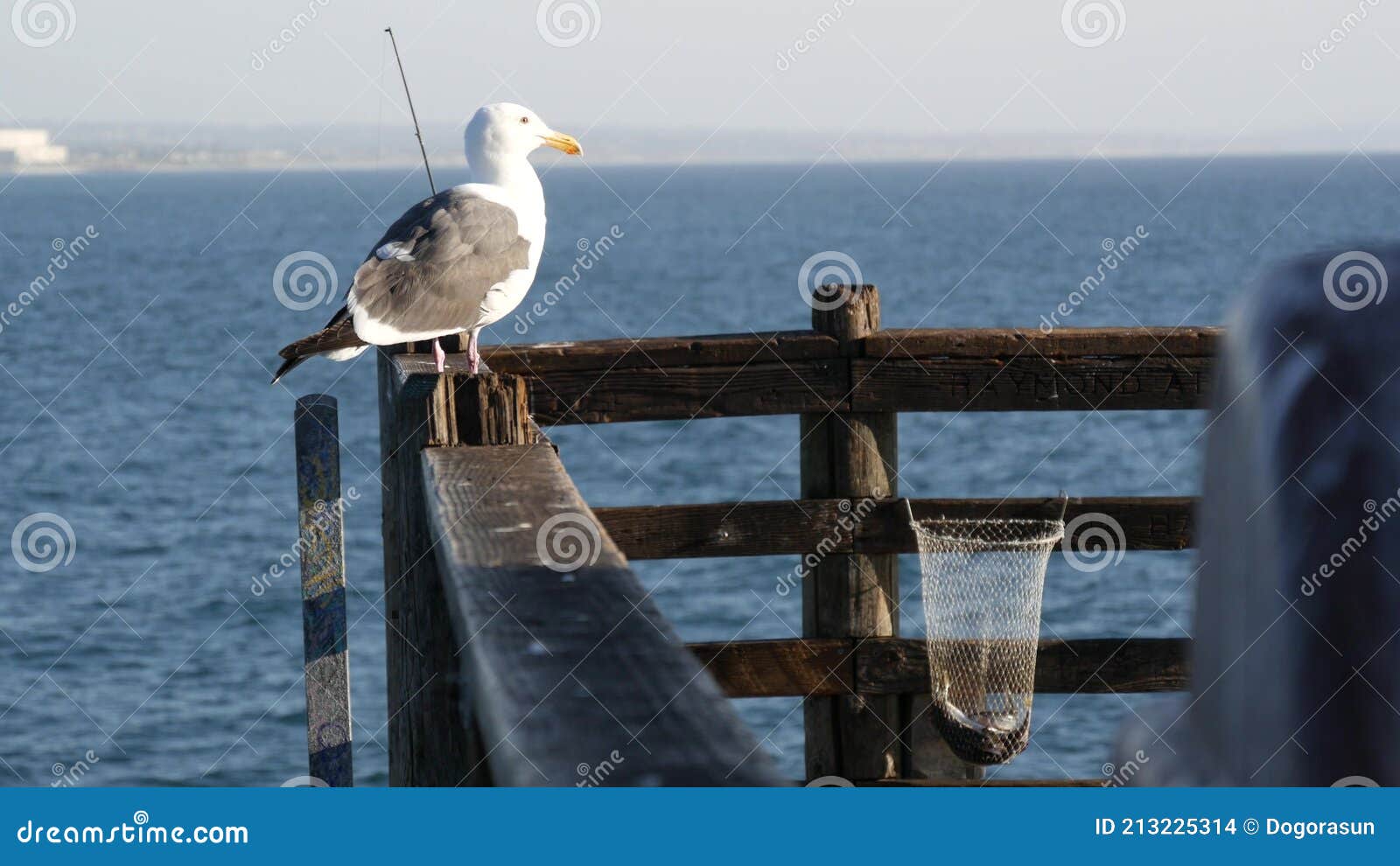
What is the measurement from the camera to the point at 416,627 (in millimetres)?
3133

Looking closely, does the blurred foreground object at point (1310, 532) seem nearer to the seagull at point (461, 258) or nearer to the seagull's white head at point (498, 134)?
the seagull at point (461, 258)

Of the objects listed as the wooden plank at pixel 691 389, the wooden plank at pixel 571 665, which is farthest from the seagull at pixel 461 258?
the wooden plank at pixel 571 665

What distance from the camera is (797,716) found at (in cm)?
1446

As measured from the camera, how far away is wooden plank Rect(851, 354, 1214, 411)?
172 inches

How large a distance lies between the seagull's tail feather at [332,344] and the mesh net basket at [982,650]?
1.83m

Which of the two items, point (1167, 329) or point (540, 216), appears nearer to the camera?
point (1167, 329)

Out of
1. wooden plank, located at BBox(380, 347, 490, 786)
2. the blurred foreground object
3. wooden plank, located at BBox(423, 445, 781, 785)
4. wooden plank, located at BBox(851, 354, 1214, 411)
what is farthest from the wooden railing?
the blurred foreground object

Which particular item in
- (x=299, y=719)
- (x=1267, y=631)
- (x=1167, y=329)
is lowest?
(x=1267, y=631)

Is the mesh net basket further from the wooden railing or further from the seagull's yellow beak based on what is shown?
the seagull's yellow beak

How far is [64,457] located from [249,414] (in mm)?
4862

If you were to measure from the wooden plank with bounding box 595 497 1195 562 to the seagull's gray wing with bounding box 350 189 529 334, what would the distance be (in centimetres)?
92

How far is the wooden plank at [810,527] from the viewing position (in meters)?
4.36

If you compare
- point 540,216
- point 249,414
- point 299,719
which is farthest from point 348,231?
point 540,216

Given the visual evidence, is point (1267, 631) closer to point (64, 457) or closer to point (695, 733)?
point (695, 733)
